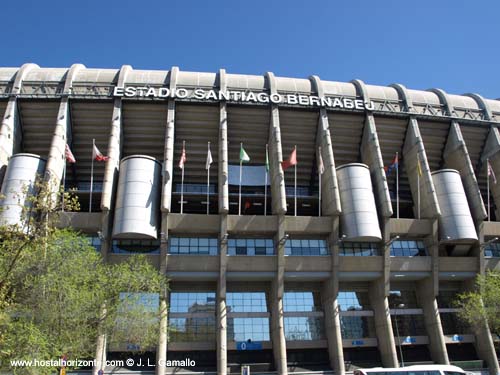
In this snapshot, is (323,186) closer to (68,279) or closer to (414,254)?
(414,254)

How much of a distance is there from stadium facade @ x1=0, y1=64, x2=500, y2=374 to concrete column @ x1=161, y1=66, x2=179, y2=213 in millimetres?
208

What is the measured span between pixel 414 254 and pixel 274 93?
2375cm

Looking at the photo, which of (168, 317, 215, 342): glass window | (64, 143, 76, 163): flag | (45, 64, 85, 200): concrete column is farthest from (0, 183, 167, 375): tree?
(45, 64, 85, 200): concrete column

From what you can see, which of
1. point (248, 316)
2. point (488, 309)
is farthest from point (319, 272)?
point (488, 309)

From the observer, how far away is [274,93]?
1913 inches

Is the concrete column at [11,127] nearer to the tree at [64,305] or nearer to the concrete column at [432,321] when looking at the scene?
the tree at [64,305]

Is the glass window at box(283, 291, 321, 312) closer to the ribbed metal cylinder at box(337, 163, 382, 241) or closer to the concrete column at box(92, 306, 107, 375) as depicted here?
the ribbed metal cylinder at box(337, 163, 382, 241)

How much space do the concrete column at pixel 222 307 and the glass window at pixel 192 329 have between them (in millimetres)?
2937

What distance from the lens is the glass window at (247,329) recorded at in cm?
4234

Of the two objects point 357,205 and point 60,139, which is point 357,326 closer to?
point 357,205

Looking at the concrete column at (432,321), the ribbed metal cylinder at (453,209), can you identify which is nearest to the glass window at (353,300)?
the concrete column at (432,321)

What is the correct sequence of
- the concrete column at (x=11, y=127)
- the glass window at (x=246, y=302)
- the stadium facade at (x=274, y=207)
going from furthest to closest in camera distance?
the glass window at (x=246, y=302)
the concrete column at (x=11, y=127)
the stadium facade at (x=274, y=207)

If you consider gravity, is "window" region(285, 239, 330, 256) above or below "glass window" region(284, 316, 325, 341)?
above

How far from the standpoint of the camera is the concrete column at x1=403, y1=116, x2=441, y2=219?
45.2 m
